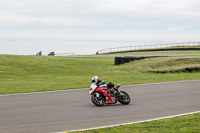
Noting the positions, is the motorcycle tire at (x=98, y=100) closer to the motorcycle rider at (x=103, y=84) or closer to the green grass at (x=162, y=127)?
the motorcycle rider at (x=103, y=84)

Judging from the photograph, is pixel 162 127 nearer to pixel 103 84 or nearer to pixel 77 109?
pixel 77 109

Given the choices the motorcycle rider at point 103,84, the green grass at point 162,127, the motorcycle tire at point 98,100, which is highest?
Result: the motorcycle rider at point 103,84

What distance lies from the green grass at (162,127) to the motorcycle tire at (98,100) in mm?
3166

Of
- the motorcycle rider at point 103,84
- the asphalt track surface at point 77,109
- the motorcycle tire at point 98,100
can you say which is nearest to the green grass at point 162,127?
the asphalt track surface at point 77,109

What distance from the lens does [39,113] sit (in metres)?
10.5

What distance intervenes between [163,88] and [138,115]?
7113mm

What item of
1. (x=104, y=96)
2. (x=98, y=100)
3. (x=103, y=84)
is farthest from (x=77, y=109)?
(x=103, y=84)

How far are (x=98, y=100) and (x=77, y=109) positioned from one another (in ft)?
3.33

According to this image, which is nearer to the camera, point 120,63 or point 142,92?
point 142,92

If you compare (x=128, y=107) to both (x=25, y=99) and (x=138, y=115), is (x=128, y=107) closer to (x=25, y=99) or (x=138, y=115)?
(x=138, y=115)

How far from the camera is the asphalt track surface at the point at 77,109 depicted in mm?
9008

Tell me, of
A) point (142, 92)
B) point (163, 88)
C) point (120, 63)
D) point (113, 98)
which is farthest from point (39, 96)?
point (120, 63)

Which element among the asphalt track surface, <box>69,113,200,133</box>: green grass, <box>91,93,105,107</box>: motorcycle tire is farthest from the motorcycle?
<box>69,113,200,133</box>: green grass

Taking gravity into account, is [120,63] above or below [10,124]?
above
